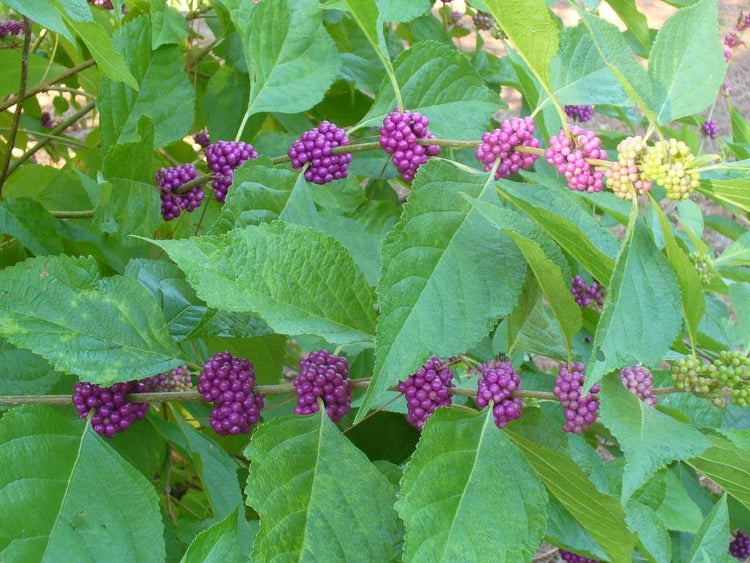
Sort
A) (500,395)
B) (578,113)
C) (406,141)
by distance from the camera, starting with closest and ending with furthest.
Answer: (500,395) < (406,141) < (578,113)

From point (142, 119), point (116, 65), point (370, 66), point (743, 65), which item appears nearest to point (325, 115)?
point (370, 66)

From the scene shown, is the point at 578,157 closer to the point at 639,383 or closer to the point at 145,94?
the point at 639,383

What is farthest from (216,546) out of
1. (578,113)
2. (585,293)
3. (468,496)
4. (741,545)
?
(741,545)

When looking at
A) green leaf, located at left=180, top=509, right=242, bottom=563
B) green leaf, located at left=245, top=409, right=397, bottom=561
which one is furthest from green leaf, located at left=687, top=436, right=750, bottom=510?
green leaf, located at left=180, top=509, right=242, bottom=563

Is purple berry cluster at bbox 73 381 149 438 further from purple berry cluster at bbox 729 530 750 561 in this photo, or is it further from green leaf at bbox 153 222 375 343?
purple berry cluster at bbox 729 530 750 561

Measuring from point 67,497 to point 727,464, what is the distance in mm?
571

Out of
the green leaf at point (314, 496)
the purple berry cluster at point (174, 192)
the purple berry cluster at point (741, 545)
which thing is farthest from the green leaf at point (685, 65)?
the purple berry cluster at point (741, 545)

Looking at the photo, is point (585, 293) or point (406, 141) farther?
point (585, 293)

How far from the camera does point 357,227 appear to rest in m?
0.90

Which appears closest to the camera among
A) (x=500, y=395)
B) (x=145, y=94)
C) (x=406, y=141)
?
(x=500, y=395)

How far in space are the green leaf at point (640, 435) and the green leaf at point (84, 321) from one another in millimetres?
401

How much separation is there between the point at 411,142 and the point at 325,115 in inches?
25.0

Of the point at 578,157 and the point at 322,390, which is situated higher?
the point at 578,157

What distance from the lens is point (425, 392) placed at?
2.39 ft
